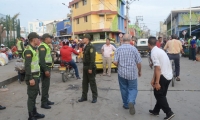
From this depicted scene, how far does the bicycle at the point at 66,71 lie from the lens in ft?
34.7

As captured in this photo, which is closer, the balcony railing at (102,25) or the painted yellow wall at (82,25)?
the balcony railing at (102,25)

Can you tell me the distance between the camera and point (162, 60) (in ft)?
16.9

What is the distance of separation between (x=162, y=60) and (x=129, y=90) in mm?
1190

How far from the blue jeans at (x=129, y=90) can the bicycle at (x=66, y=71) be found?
4.90 metres

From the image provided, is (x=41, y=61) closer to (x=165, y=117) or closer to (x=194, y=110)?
(x=165, y=117)

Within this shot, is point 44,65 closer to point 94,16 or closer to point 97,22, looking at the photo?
→ point 97,22

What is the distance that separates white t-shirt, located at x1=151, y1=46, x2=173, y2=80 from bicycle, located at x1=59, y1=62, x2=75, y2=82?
19.7 feet

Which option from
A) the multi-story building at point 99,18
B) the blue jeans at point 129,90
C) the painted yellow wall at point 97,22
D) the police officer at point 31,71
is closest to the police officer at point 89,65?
the blue jeans at point 129,90

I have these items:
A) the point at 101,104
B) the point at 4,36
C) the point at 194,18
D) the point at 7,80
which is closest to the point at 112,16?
the point at 194,18

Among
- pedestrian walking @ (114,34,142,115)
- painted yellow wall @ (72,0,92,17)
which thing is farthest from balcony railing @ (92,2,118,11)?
pedestrian walking @ (114,34,142,115)

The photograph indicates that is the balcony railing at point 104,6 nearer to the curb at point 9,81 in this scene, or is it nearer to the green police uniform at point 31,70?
the curb at point 9,81

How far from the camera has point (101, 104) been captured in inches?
266

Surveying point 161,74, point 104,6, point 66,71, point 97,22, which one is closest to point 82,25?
point 97,22

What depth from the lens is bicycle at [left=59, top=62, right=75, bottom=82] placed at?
10578 mm
